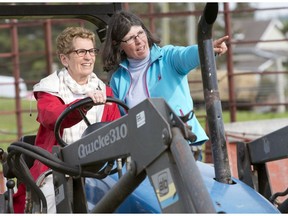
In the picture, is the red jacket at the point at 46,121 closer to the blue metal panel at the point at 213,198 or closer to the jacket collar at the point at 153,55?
the blue metal panel at the point at 213,198

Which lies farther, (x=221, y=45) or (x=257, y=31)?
(x=257, y=31)

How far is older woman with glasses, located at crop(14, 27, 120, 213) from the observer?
431cm

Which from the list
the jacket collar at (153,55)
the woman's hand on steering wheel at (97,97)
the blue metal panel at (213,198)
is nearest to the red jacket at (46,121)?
the woman's hand on steering wheel at (97,97)

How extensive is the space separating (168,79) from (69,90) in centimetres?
66

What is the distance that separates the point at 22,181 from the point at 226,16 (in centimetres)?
672

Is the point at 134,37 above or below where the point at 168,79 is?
above

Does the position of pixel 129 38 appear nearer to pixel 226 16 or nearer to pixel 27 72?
pixel 226 16

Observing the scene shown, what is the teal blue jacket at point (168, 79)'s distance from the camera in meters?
4.74

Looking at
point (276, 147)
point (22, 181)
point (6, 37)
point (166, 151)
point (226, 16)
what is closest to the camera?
point (166, 151)

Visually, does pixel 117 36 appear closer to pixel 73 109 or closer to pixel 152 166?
pixel 73 109

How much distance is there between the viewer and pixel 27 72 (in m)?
35.8

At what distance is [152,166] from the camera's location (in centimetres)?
327

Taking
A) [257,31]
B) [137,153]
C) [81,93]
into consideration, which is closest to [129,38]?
[81,93]

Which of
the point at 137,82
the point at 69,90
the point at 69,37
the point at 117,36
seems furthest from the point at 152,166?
the point at 117,36
